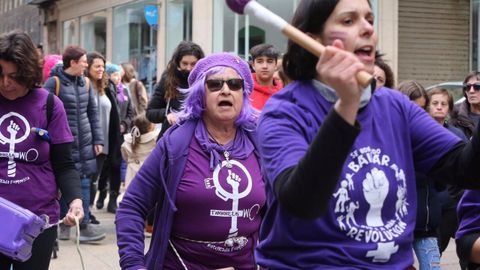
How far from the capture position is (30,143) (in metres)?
4.06

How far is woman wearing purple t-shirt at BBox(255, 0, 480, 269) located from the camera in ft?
6.90

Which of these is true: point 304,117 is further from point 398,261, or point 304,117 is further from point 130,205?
point 130,205

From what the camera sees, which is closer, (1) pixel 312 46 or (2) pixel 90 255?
(1) pixel 312 46

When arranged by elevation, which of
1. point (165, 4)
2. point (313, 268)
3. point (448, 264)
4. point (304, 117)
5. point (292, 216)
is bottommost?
point (448, 264)

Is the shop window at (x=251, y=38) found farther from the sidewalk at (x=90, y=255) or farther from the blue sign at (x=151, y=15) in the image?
the sidewalk at (x=90, y=255)

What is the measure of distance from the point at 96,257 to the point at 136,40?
17849 millimetres

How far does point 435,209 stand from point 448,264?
240 cm

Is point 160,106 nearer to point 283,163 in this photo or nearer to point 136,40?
point 283,163

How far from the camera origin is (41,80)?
4156mm

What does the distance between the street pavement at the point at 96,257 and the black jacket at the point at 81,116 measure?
78 cm

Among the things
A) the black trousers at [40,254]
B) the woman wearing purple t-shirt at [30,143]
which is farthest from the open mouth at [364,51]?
the black trousers at [40,254]

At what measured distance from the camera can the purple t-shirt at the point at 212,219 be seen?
3.46 metres

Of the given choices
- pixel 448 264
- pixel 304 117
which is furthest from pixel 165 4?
pixel 304 117

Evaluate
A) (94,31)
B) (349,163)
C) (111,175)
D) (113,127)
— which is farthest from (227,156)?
(94,31)
